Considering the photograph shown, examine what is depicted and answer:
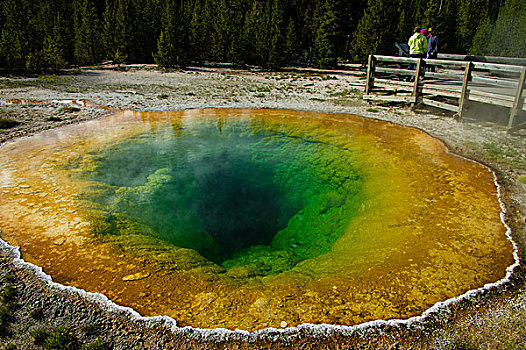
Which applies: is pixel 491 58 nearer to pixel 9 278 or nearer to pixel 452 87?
pixel 452 87

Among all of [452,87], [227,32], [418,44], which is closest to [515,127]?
[452,87]

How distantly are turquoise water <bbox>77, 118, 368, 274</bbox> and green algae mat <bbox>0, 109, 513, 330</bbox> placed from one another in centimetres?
4

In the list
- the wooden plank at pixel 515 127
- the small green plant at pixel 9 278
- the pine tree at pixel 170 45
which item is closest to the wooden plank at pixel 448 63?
the wooden plank at pixel 515 127

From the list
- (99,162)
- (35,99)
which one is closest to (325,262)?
(99,162)

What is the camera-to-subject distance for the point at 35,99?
49.4ft

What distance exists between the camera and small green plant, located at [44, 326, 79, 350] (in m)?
3.36

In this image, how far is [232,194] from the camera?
811 cm

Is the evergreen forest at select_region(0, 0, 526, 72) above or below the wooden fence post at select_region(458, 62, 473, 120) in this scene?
above

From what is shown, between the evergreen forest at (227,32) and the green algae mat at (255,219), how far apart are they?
63.1 ft

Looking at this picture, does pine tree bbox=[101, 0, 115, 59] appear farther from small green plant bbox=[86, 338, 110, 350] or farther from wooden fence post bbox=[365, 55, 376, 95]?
small green plant bbox=[86, 338, 110, 350]

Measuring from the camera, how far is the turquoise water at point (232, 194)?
6.31 metres

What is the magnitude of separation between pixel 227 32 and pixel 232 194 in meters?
27.3

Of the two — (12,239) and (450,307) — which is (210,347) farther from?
(12,239)

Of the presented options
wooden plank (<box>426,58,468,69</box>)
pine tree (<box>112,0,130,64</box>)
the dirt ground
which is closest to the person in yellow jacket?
wooden plank (<box>426,58,468,69</box>)
